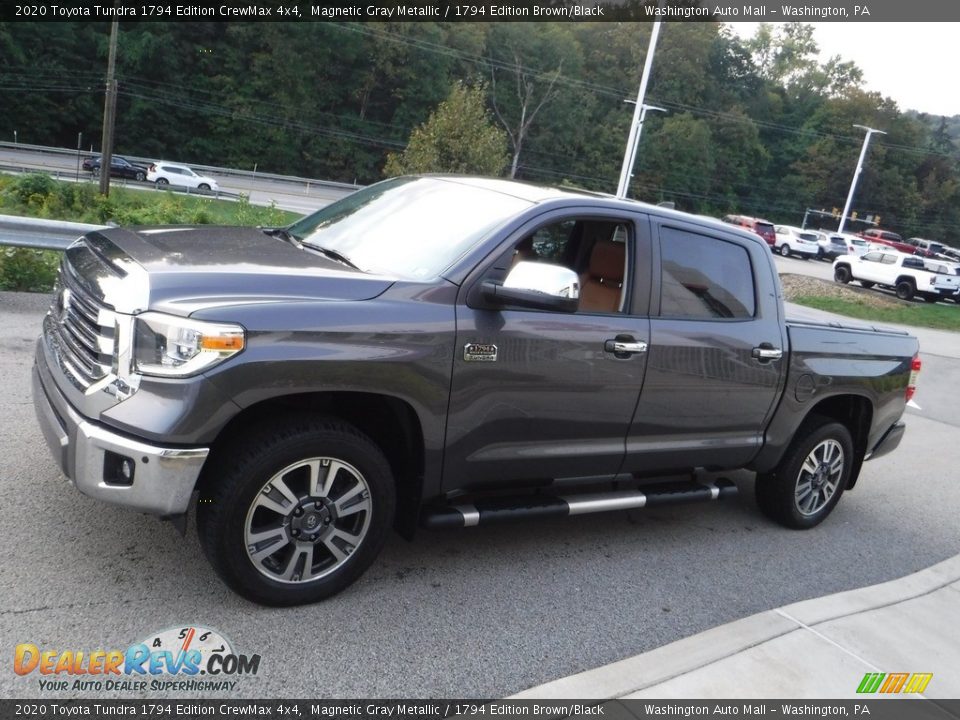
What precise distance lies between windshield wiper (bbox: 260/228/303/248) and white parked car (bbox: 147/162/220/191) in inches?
1624

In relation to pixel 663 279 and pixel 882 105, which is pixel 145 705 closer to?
pixel 663 279

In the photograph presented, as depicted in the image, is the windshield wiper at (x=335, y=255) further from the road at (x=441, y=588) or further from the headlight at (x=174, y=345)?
the road at (x=441, y=588)

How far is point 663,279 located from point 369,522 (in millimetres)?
2060

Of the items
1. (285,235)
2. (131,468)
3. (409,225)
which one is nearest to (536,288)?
(409,225)

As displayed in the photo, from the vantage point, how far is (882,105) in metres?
96.9

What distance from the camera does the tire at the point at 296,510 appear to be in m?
3.48

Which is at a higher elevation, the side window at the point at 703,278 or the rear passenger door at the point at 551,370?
the side window at the point at 703,278

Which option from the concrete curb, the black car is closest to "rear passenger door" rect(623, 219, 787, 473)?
the concrete curb

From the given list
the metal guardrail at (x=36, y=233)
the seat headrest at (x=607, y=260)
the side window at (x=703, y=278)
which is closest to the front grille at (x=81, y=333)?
the seat headrest at (x=607, y=260)

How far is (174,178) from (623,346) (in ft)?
144

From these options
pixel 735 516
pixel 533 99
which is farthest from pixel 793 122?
pixel 735 516

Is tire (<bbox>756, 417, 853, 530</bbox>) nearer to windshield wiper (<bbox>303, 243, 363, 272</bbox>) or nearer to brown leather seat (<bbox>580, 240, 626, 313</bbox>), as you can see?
brown leather seat (<bbox>580, 240, 626, 313</bbox>)

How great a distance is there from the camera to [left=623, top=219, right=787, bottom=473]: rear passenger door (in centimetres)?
468

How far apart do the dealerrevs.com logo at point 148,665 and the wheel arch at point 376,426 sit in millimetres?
627
